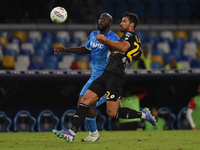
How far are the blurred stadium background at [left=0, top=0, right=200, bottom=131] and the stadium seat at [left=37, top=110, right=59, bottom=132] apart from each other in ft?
0.17

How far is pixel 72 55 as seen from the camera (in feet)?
48.5

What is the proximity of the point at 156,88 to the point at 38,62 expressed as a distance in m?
4.65

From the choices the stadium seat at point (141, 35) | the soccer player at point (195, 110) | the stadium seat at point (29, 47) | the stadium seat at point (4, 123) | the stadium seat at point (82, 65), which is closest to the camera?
the stadium seat at point (4, 123)

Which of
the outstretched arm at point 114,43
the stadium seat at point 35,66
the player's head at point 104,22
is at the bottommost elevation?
the stadium seat at point 35,66

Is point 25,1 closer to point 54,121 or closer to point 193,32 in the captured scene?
point 193,32

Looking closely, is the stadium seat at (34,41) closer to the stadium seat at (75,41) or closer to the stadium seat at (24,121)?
the stadium seat at (75,41)

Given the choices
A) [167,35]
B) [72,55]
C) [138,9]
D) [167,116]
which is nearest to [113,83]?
[167,116]

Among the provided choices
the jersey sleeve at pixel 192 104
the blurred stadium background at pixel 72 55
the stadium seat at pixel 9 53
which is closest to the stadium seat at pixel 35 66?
the blurred stadium background at pixel 72 55

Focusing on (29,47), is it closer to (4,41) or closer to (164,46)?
(4,41)

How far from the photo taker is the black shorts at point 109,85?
6.29m

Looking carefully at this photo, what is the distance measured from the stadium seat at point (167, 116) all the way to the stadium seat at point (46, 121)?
250 centimetres

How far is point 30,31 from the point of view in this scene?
52.7 feet

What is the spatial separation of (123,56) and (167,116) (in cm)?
439

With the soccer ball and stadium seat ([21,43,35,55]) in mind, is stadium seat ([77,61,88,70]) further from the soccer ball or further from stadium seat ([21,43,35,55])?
the soccer ball
